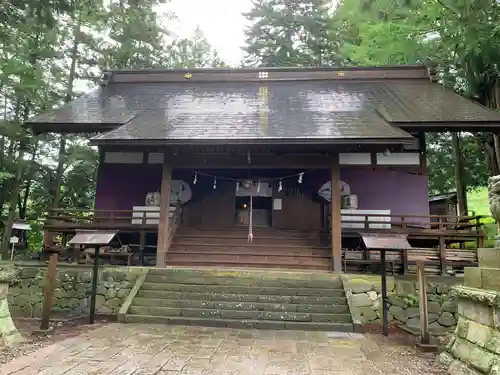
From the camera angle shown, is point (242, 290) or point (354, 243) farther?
point (354, 243)

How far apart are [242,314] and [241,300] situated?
417 millimetres

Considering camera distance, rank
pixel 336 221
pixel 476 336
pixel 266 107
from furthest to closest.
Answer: pixel 266 107 < pixel 336 221 < pixel 476 336

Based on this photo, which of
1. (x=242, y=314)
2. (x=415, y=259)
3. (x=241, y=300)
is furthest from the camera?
(x=415, y=259)

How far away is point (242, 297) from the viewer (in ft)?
23.5

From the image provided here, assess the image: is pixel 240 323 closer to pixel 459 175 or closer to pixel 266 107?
pixel 266 107

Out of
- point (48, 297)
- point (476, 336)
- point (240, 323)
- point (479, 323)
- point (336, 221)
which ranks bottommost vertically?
point (240, 323)

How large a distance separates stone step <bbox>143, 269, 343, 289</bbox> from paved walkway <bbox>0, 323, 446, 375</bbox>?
155 centimetres

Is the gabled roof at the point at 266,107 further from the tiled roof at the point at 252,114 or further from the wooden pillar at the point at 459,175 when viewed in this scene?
the wooden pillar at the point at 459,175

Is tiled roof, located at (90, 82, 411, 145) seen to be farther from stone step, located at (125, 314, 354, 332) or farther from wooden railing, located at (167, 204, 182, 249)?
stone step, located at (125, 314, 354, 332)

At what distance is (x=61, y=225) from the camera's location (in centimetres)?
930

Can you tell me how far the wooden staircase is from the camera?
29.2ft

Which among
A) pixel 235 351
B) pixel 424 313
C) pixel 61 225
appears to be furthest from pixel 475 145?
pixel 61 225

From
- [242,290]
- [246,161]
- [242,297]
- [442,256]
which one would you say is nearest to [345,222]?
[442,256]

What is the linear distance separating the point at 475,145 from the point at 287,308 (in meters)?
11.9
